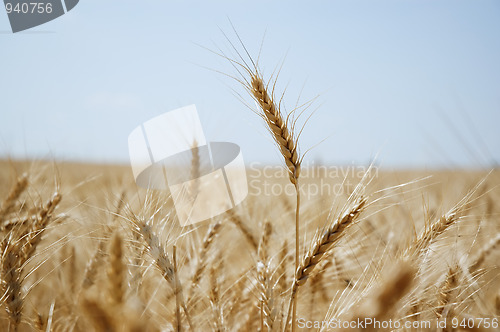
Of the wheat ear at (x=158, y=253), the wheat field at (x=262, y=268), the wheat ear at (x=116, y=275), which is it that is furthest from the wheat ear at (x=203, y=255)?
the wheat ear at (x=116, y=275)

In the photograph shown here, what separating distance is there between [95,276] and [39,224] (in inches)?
16.9

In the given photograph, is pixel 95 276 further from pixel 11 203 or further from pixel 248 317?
pixel 248 317

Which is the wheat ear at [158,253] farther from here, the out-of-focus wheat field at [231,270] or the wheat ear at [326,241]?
the wheat ear at [326,241]

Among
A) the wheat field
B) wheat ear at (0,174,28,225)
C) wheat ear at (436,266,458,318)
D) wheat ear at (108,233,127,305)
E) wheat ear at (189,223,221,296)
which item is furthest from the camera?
wheat ear at (0,174,28,225)

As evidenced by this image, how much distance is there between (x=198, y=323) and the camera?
1.50 m

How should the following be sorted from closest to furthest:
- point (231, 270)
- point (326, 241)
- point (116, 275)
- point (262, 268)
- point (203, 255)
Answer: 1. point (116, 275)
2. point (326, 241)
3. point (262, 268)
4. point (203, 255)
5. point (231, 270)

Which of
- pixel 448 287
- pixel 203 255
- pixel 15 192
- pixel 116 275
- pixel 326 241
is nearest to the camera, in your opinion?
pixel 116 275

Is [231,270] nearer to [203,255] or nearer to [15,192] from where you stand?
[203,255]

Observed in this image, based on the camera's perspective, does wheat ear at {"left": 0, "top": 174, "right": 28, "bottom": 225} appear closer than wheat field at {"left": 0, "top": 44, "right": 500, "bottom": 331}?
No

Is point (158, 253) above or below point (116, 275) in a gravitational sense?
below

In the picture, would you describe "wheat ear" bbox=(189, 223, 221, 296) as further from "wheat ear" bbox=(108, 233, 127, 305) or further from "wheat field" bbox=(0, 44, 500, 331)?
"wheat ear" bbox=(108, 233, 127, 305)

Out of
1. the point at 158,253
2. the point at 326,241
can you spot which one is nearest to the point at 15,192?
the point at 158,253

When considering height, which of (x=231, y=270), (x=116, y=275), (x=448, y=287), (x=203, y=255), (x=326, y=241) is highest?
(x=116, y=275)

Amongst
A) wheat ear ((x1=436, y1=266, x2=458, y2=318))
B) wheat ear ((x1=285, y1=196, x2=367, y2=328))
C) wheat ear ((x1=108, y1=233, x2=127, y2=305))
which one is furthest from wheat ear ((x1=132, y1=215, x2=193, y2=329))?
wheat ear ((x1=436, y1=266, x2=458, y2=318))
